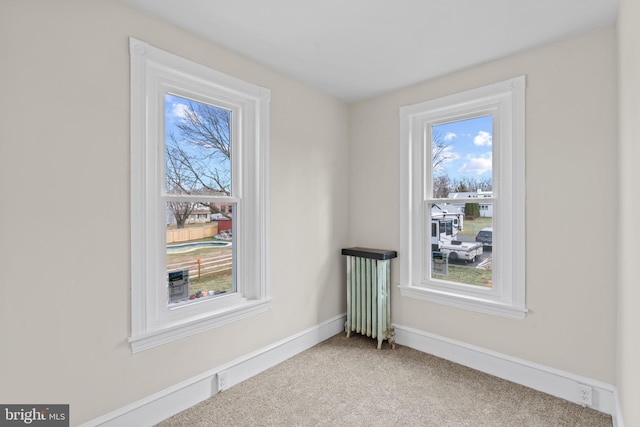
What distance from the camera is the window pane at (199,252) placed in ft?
7.25

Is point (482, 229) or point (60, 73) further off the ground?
point (60, 73)

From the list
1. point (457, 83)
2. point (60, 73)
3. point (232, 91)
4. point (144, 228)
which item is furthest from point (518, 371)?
point (60, 73)

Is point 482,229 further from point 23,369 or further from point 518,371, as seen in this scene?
point 23,369

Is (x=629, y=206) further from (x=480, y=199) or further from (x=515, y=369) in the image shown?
(x=515, y=369)

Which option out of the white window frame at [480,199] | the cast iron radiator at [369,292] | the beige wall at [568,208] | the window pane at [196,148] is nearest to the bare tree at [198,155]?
the window pane at [196,148]

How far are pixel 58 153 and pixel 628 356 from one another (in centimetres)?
304

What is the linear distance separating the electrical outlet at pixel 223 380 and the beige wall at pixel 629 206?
2.28 m

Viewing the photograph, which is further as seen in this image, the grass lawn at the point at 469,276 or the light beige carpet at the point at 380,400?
the grass lawn at the point at 469,276

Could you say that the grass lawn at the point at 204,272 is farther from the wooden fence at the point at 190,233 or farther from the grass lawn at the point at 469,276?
the grass lawn at the point at 469,276

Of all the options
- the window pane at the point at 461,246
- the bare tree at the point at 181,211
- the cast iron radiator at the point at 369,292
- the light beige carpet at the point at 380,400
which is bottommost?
the light beige carpet at the point at 380,400

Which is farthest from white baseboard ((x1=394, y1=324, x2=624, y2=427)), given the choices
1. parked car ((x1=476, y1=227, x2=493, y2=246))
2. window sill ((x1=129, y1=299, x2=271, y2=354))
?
window sill ((x1=129, y1=299, x2=271, y2=354))

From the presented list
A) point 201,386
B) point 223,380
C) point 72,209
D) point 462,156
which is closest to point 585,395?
point 462,156

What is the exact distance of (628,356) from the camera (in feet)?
5.06

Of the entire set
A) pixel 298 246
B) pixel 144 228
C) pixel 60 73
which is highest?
pixel 60 73
